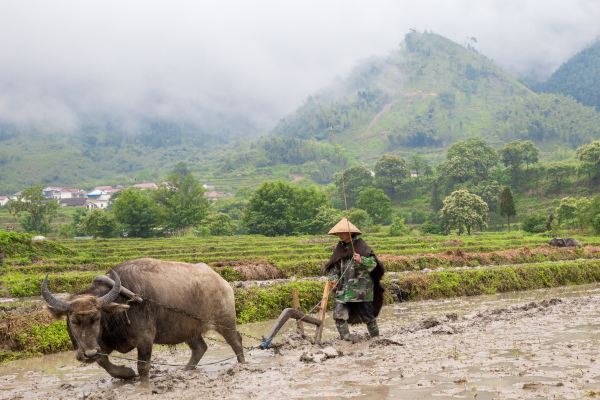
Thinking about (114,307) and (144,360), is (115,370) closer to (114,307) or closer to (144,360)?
(144,360)

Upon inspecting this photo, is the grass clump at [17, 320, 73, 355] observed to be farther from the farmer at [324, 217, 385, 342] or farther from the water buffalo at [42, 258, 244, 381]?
the farmer at [324, 217, 385, 342]

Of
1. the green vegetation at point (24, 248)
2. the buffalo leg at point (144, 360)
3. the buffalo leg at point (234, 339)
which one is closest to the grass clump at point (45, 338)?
the buffalo leg at point (234, 339)

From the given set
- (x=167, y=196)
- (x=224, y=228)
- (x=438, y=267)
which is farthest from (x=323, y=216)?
(x=438, y=267)

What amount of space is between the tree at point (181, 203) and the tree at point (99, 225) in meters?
9.56

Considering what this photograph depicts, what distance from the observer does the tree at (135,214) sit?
79062 millimetres

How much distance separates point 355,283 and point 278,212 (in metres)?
65.6

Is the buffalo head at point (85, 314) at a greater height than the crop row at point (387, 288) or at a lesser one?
greater

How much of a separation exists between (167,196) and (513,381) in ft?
303

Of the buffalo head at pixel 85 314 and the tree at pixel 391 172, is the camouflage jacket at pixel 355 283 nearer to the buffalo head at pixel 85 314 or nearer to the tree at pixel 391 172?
the buffalo head at pixel 85 314

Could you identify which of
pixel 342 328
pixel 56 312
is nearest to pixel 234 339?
pixel 342 328

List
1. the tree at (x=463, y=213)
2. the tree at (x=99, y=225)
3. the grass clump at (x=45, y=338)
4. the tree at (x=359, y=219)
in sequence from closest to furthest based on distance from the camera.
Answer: the grass clump at (x=45, y=338)
the tree at (x=463, y=213)
the tree at (x=99, y=225)
the tree at (x=359, y=219)

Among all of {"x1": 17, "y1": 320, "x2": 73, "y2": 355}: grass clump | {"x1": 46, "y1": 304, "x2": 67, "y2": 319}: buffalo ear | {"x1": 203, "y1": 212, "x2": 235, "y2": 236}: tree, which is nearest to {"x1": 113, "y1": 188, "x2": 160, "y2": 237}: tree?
{"x1": 203, "y1": 212, "x2": 235, "y2": 236}: tree

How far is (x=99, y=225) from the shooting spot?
76.6m

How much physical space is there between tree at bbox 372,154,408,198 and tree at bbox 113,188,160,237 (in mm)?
56787
